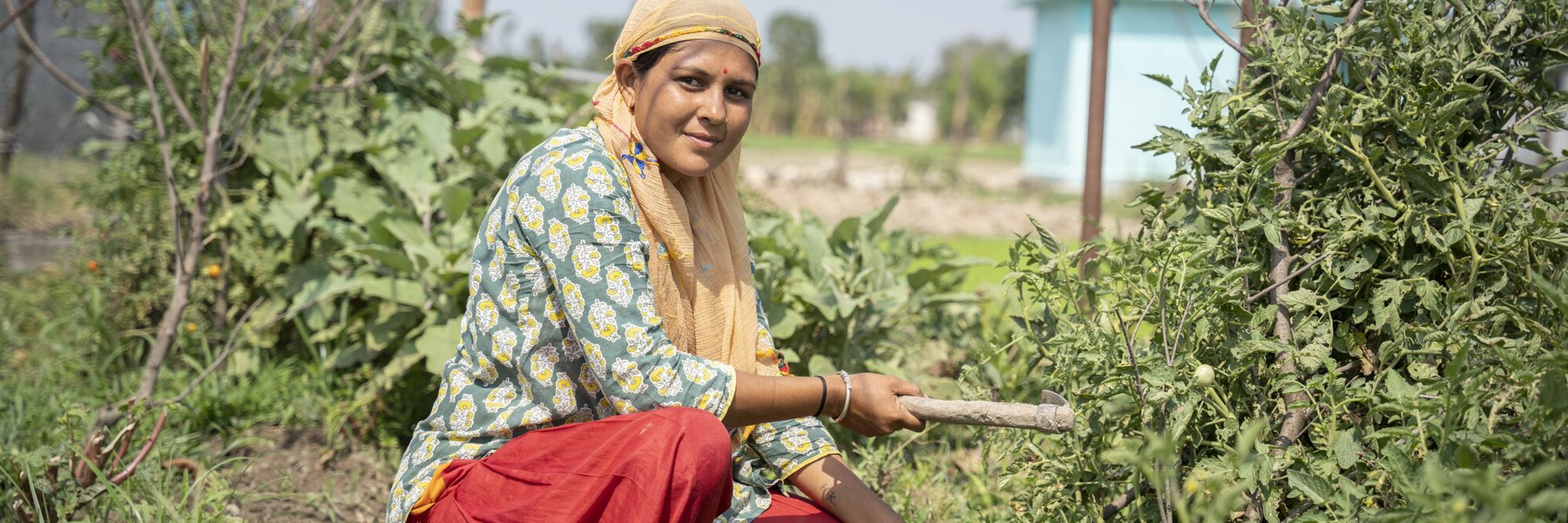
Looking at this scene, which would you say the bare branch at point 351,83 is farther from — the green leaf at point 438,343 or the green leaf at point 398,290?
the green leaf at point 438,343

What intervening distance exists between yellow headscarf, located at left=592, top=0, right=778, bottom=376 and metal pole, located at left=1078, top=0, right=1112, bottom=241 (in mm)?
1295

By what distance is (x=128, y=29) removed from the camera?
378 cm

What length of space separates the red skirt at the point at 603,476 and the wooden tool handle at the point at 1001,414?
0.35 metres

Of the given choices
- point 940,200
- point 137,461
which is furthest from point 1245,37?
point 940,200

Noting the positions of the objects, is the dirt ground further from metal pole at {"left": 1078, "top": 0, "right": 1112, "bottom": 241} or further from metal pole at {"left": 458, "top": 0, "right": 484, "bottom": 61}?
metal pole at {"left": 1078, "top": 0, "right": 1112, "bottom": 241}

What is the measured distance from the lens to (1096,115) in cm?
325

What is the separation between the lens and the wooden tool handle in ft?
5.77

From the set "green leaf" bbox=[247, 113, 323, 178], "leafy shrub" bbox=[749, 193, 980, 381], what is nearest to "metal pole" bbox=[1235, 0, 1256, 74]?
"leafy shrub" bbox=[749, 193, 980, 381]

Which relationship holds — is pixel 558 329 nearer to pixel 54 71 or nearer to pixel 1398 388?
pixel 1398 388

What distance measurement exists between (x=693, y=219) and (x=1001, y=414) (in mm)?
654

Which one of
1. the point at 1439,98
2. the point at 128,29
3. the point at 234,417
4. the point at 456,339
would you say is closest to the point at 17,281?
the point at 128,29

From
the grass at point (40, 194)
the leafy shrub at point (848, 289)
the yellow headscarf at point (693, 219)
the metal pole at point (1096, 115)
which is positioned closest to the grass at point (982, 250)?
the leafy shrub at point (848, 289)

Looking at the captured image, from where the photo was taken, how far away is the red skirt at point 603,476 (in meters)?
1.74

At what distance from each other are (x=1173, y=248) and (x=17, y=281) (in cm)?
461
